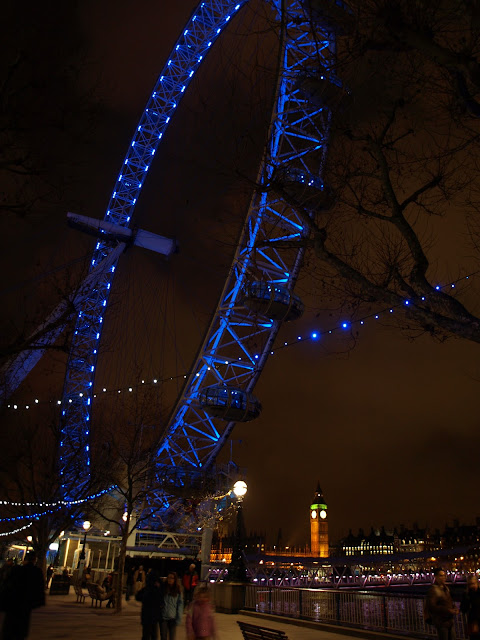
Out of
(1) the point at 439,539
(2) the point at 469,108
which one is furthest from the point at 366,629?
(1) the point at 439,539

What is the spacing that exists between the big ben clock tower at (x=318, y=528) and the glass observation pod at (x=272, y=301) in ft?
434

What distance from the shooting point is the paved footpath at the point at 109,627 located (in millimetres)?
11844

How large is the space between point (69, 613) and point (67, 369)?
26481mm

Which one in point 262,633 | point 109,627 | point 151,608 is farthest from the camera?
point 109,627

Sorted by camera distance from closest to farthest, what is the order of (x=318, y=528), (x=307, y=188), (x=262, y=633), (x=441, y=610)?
1. (x=262, y=633)
2. (x=441, y=610)
3. (x=307, y=188)
4. (x=318, y=528)

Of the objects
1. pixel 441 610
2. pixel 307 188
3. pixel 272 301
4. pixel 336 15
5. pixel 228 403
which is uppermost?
pixel 272 301

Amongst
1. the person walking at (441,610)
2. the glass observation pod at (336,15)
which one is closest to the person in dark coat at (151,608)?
the person walking at (441,610)

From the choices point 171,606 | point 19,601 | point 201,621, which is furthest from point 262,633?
point 19,601

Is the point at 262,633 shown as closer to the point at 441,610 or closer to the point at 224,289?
the point at 441,610

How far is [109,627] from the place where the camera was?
13.4 metres

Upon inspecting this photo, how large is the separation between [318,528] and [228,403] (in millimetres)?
140666

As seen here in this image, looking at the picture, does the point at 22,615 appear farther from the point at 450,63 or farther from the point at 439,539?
the point at 439,539

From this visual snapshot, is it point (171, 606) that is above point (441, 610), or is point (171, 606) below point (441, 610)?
below

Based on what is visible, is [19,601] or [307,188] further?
[307,188]
